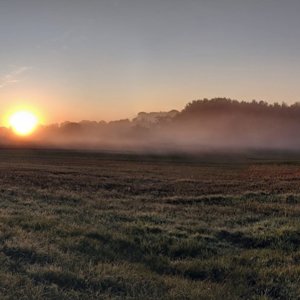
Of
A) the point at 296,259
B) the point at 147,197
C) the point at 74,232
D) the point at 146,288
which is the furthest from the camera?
the point at 147,197

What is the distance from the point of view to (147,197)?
75.5 feet

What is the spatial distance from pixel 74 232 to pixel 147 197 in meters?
10.9

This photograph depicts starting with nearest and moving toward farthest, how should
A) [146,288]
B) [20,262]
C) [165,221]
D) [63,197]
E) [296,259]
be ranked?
[146,288], [20,262], [296,259], [165,221], [63,197]

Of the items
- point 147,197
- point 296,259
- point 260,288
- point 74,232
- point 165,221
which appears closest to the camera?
point 260,288

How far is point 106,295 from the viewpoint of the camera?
7414mm

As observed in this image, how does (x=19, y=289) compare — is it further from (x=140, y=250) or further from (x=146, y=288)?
(x=140, y=250)

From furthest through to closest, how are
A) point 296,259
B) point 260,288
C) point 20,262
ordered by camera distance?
point 296,259 → point 20,262 → point 260,288

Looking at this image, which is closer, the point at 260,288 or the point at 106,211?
the point at 260,288

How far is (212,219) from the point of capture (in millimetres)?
16047

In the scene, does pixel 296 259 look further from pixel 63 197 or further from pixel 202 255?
pixel 63 197

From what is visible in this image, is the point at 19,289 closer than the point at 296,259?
Yes

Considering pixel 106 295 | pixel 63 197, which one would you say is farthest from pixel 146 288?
pixel 63 197

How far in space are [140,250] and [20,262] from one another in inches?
123

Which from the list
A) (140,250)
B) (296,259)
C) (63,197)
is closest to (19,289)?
(140,250)
